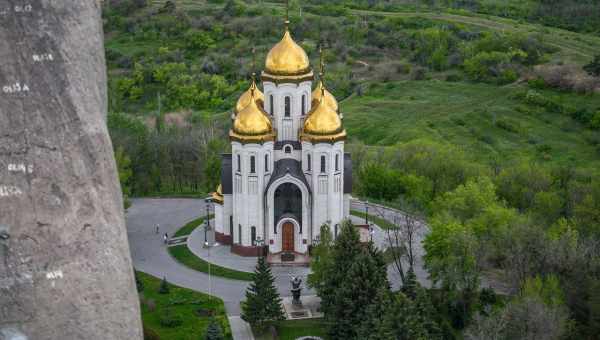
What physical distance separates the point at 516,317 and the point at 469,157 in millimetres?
27477

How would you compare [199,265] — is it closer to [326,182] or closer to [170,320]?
[170,320]

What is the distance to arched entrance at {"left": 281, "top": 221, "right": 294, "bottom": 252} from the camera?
46.5 metres

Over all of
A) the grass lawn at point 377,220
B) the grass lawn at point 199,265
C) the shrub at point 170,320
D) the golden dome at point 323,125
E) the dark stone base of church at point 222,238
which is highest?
the golden dome at point 323,125

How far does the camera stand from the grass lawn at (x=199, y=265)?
4506 centimetres

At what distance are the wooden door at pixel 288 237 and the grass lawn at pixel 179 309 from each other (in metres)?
6.02

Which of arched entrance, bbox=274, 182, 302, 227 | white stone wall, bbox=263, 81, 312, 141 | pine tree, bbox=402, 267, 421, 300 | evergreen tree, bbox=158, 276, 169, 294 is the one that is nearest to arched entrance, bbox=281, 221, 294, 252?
arched entrance, bbox=274, 182, 302, 227

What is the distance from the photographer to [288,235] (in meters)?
46.8

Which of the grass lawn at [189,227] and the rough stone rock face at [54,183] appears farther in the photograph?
the grass lawn at [189,227]

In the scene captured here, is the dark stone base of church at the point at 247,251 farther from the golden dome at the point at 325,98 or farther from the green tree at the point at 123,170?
the golden dome at the point at 325,98

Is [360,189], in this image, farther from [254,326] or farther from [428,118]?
[428,118]

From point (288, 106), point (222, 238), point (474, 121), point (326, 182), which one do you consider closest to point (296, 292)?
point (326, 182)

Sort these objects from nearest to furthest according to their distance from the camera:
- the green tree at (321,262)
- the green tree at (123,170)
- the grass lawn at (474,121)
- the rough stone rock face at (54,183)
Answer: the rough stone rock face at (54,183), the green tree at (321,262), the green tree at (123,170), the grass lawn at (474,121)

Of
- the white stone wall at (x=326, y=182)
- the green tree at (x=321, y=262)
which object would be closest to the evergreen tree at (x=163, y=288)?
the green tree at (x=321, y=262)

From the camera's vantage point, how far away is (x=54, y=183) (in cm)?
1545
